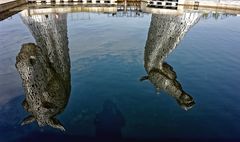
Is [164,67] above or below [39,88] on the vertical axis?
below

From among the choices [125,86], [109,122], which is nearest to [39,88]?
[109,122]

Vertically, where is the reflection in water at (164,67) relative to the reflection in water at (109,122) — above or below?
above

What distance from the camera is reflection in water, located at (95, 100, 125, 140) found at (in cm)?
1583

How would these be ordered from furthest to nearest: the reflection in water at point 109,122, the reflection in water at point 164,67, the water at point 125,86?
the reflection in water at point 164,67
the reflection in water at point 109,122
the water at point 125,86

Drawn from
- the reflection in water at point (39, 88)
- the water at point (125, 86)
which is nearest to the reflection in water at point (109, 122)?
the water at point (125, 86)

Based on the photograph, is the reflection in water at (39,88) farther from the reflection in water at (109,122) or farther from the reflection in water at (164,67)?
the reflection in water at (164,67)

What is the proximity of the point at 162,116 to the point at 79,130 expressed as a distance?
5936mm

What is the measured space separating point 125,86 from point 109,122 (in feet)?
20.6

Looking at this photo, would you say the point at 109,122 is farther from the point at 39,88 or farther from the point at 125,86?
the point at 39,88

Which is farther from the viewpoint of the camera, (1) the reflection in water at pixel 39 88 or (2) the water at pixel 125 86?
(2) the water at pixel 125 86

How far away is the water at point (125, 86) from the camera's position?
15.7 metres

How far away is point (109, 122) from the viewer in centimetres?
1709

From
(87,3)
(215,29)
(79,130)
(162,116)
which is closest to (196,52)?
(215,29)

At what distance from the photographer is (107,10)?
50.9 metres
